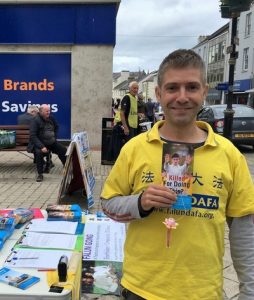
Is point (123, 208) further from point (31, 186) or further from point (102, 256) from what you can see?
point (31, 186)

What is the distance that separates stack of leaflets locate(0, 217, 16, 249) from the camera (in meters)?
2.42

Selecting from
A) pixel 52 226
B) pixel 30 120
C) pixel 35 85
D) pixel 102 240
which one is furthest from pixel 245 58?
pixel 52 226

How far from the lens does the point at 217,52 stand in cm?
5169

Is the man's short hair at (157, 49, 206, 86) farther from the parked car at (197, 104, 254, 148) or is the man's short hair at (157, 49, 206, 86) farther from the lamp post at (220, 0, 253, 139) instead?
the parked car at (197, 104, 254, 148)

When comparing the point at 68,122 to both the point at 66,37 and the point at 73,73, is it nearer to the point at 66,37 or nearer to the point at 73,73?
the point at 73,73

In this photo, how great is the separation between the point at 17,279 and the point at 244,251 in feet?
3.62

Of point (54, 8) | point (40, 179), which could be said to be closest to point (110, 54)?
point (54, 8)

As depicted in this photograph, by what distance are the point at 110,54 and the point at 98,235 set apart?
8.49 m

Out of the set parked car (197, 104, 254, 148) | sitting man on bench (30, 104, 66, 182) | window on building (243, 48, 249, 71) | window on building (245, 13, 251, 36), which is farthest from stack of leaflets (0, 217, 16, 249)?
window on building (245, 13, 251, 36)

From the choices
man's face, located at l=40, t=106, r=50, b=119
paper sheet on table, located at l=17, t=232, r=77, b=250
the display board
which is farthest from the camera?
man's face, located at l=40, t=106, r=50, b=119

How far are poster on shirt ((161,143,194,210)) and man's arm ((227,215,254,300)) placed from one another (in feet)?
0.94

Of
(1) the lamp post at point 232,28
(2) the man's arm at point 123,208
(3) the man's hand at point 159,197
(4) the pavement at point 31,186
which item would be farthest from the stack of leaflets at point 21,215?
(1) the lamp post at point 232,28

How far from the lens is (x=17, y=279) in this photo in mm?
1908

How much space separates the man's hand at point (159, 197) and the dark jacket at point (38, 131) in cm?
617
